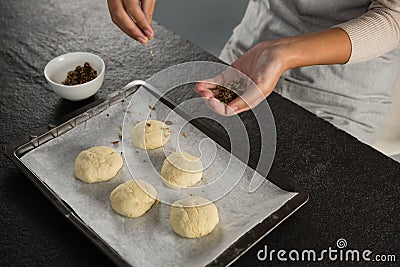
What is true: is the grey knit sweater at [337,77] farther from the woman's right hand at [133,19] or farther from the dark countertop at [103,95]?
the woman's right hand at [133,19]

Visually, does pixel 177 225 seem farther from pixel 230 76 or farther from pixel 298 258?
pixel 230 76

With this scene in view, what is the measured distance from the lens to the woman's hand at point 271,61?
1.13 meters

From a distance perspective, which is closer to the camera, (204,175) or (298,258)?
(298,258)

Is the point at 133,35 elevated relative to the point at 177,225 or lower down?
elevated

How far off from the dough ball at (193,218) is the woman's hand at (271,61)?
0.68 feet

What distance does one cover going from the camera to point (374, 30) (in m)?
1.26

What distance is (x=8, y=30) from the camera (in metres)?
1.53

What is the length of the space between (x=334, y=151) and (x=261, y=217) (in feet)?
0.81

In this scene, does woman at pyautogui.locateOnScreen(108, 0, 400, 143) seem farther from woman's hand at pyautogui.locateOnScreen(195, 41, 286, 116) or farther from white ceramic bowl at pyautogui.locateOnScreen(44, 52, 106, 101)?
white ceramic bowl at pyautogui.locateOnScreen(44, 52, 106, 101)

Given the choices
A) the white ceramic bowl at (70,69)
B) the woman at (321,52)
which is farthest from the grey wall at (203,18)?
the white ceramic bowl at (70,69)

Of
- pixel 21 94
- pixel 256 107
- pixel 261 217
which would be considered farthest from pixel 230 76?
pixel 21 94

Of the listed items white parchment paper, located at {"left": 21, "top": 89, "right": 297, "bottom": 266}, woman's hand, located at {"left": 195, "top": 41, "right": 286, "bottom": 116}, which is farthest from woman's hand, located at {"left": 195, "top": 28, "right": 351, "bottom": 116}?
white parchment paper, located at {"left": 21, "top": 89, "right": 297, "bottom": 266}

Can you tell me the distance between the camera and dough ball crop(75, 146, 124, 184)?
1.10 meters

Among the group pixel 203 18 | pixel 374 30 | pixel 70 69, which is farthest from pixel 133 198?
pixel 203 18
